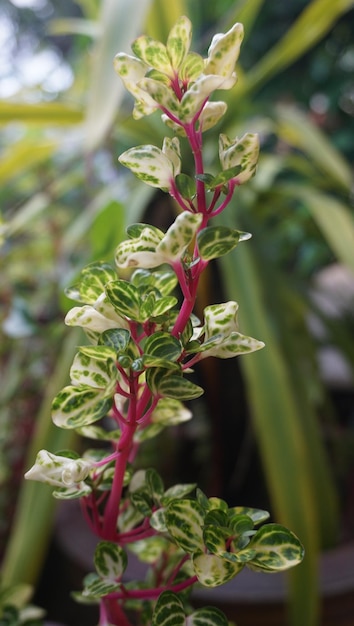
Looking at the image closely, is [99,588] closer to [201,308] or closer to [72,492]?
[72,492]

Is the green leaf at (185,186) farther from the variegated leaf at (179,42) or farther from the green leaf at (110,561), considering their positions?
the green leaf at (110,561)

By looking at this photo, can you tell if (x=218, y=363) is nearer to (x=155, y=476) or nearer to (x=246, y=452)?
(x=246, y=452)

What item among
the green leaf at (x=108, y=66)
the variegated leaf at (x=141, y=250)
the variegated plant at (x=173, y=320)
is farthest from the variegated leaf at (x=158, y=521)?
the green leaf at (x=108, y=66)

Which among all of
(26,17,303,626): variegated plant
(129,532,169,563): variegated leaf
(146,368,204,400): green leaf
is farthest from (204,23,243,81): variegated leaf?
(129,532,169,563): variegated leaf

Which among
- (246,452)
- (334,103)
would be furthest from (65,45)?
(246,452)

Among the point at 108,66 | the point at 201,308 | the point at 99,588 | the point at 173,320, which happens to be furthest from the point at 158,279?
the point at 201,308

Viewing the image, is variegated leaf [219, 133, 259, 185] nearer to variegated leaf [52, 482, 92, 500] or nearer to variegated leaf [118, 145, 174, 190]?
variegated leaf [118, 145, 174, 190]
